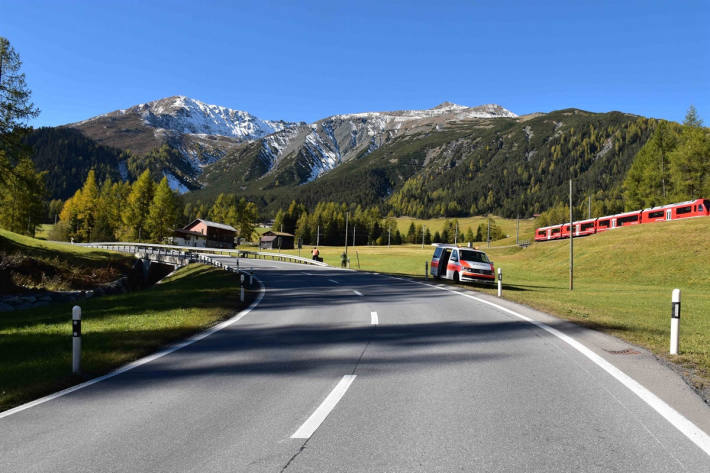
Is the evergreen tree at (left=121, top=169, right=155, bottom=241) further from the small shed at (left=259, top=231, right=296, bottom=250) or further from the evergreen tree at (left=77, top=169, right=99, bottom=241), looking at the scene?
the small shed at (left=259, top=231, right=296, bottom=250)

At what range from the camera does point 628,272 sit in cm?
3666

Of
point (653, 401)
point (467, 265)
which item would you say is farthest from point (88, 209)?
point (653, 401)

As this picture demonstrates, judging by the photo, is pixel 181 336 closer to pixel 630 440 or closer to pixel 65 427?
pixel 65 427

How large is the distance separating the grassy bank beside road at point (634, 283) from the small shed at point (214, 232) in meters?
62.8

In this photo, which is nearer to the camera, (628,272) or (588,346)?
(588,346)

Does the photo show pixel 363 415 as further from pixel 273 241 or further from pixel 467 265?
pixel 273 241

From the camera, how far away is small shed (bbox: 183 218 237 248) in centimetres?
10331

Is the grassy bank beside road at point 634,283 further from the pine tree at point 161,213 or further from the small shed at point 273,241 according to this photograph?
the small shed at point 273,241

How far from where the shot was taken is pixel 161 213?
83.0 meters

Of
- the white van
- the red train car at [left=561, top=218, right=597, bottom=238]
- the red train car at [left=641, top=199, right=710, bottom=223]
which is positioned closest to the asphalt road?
the white van

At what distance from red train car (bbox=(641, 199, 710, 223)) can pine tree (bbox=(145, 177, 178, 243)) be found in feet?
247

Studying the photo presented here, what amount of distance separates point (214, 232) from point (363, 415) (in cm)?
10596

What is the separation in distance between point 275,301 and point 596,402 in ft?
42.8

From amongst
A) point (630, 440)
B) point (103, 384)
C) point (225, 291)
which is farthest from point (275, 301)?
point (630, 440)
